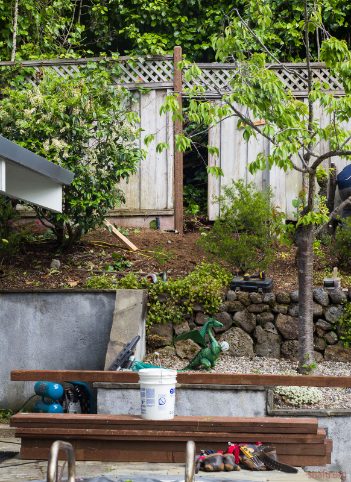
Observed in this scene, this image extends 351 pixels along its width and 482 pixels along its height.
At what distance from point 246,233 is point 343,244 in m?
1.18

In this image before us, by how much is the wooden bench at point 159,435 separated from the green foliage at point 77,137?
3925mm

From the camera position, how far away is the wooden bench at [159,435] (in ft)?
23.8

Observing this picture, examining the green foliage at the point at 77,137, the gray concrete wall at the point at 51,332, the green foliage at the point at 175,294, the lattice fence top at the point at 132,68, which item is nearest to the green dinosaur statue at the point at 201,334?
the gray concrete wall at the point at 51,332

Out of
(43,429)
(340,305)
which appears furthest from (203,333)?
(43,429)

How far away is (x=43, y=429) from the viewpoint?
24.3 feet

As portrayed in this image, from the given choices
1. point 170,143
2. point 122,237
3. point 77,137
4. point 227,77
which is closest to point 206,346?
point 122,237

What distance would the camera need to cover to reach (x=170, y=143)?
41.1ft

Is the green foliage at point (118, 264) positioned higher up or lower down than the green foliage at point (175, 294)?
higher up

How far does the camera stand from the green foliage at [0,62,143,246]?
10977 millimetres

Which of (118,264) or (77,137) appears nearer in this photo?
(77,137)

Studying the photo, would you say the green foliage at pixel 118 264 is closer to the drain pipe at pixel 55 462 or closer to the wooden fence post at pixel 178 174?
the wooden fence post at pixel 178 174

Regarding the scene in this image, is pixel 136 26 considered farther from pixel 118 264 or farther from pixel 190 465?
pixel 190 465

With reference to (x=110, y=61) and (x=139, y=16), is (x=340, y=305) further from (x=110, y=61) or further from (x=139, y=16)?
(x=139, y=16)

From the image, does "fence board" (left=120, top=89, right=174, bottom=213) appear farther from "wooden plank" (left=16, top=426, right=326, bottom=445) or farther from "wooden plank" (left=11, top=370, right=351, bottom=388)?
"wooden plank" (left=16, top=426, right=326, bottom=445)
